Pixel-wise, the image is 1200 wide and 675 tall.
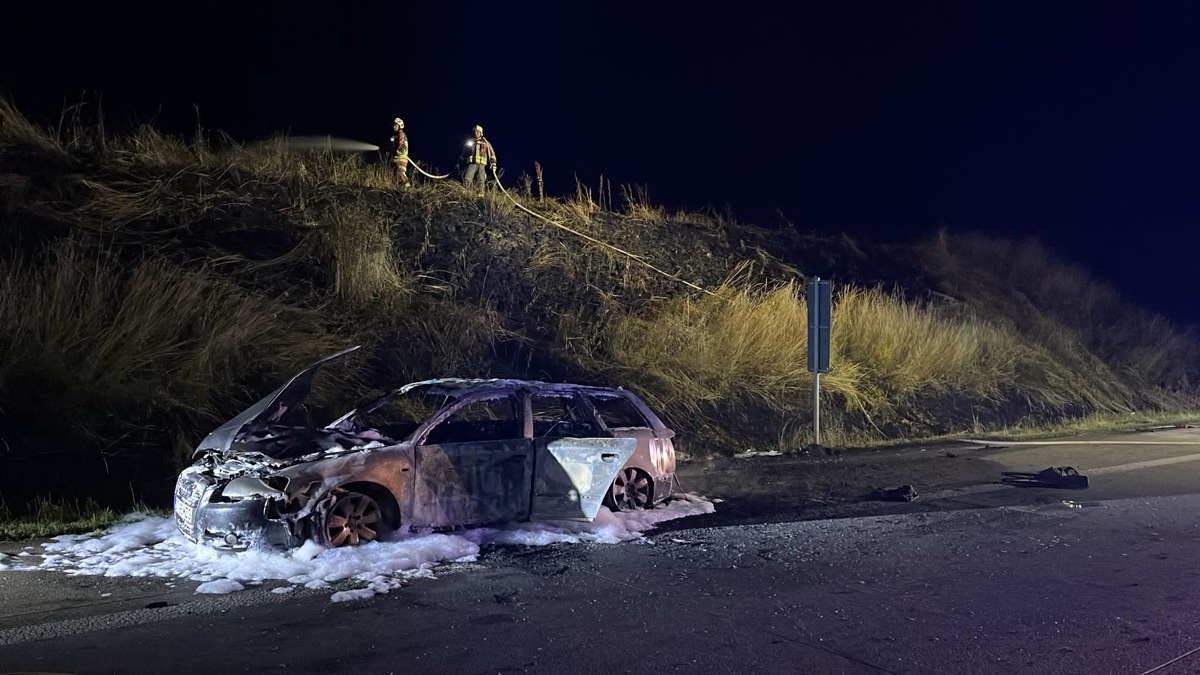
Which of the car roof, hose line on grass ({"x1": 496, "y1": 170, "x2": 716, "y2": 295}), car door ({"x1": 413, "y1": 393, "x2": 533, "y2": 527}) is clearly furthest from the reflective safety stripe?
car door ({"x1": 413, "y1": 393, "x2": 533, "y2": 527})

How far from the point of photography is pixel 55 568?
686 centimetres

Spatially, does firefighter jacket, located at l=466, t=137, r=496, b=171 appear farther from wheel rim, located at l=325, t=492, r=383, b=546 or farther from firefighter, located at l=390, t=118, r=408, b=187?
wheel rim, located at l=325, t=492, r=383, b=546

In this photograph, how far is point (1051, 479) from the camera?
36.1ft

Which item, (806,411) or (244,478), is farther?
(806,411)

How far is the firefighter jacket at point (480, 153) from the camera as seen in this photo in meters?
18.2

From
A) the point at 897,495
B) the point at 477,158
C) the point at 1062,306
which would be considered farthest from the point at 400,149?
the point at 1062,306

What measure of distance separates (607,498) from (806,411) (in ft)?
24.6

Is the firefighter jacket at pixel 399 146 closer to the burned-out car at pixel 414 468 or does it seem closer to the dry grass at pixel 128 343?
the dry grass at pixel 128 343

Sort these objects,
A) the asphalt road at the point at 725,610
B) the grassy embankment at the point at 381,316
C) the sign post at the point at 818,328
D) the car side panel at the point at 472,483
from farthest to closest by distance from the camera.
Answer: the sign post at the point at 818,328 → the grassy embankment at the point at 381,316 → the car side panel at the point at 472,483 → the asphalt road at the point at 725,610

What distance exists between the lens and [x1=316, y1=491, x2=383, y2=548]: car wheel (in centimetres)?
707

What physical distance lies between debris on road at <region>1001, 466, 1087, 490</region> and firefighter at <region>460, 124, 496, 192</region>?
11.1 m

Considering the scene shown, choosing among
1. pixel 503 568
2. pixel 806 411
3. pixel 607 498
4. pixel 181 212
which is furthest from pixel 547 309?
pixel 503 568

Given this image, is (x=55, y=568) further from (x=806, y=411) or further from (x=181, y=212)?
(x=806, y=411)

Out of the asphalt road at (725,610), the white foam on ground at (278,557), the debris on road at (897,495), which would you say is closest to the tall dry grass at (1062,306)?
the debris on road at (897,495)
